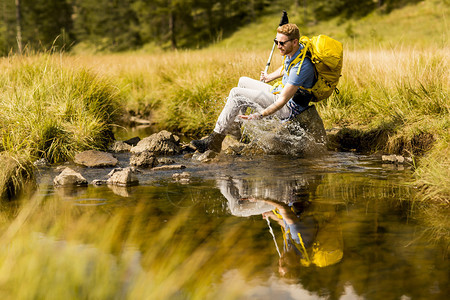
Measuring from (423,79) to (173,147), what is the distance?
146 inches

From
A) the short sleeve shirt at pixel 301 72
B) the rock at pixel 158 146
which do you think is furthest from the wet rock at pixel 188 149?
the short sleeve shirt at pixel 301 72

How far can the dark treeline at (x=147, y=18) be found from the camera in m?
45.8

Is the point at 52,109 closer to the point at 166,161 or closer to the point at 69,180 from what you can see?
the point at 166,161

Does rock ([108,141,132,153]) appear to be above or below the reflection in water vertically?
below

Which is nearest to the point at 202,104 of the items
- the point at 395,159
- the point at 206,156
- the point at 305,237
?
the point at 206,156

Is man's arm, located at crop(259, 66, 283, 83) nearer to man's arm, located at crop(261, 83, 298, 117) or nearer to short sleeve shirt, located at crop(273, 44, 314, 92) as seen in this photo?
short sleeve shirt, located at crop(273, 44, 314, 92)

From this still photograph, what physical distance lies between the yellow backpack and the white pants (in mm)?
700

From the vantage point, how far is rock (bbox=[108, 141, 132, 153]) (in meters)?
7.21

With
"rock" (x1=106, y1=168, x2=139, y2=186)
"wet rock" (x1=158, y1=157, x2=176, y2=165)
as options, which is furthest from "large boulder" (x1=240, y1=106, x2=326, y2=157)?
"rock" (x1=106, y1=168, x2=139, y2=186)

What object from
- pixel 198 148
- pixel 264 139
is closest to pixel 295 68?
pixel 264 139

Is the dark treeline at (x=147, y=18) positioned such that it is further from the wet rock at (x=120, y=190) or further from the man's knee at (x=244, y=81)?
the wet rock at (x=120, y=190)

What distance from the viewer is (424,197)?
434cm

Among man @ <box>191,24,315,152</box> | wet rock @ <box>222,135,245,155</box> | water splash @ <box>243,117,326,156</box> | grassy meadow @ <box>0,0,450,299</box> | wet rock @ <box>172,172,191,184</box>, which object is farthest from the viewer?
wet rock @ <box>222,135,245,155</box>

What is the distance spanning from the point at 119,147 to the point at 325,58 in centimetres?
334
